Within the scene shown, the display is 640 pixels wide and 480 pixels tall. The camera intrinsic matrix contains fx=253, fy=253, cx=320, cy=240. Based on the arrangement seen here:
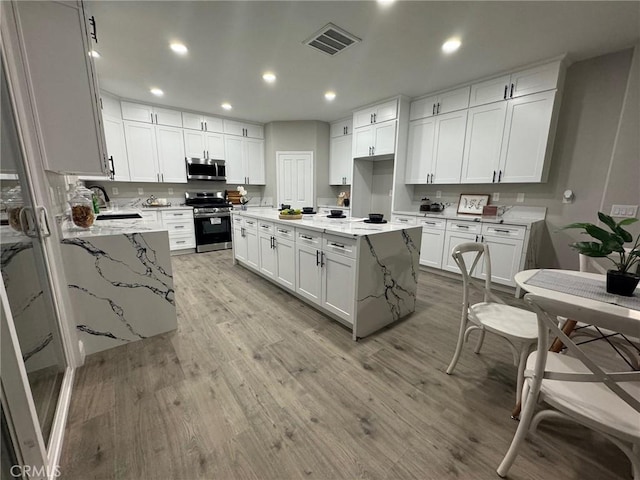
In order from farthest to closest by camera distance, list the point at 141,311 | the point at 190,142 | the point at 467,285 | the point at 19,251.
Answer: the point at 190,142
the point at 141,311
the point at 467,285
the point at 19,251

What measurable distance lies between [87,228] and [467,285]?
9.52 feet

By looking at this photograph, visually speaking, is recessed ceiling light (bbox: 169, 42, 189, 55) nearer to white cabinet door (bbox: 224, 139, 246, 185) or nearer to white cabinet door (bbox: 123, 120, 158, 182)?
white cabinet door (bbox: 123, 120, 158, 182)

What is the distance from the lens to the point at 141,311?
2047mm

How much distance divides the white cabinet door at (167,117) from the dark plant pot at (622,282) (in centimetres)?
585

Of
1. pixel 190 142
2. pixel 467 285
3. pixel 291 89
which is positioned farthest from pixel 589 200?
pixel 190 142

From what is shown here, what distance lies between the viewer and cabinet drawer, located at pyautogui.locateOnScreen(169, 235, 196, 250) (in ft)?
15.2

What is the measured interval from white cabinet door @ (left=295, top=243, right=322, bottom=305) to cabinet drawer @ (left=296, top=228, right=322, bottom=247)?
0.05 meters

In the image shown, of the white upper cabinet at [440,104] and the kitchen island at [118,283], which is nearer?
the kitchen island at [118,283]

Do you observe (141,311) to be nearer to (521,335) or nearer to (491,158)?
(521,335)

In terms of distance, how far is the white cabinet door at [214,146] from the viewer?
5.09 m

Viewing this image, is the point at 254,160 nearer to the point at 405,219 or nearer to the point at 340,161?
the point at 340,161

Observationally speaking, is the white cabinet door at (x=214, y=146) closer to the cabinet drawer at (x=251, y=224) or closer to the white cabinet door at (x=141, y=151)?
the white cabinet door at (x=141, y=151)

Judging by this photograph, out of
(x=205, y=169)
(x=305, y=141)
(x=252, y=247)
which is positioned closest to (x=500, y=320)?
(x=252, y=247)

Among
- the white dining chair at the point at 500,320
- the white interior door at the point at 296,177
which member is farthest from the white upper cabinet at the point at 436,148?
the white dining chair at the point at 500,320
